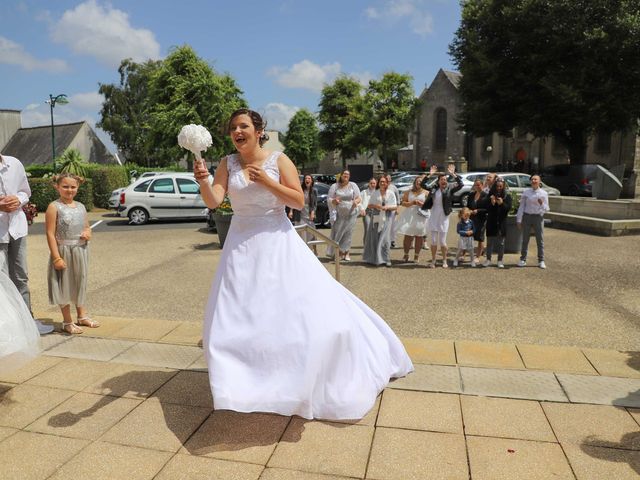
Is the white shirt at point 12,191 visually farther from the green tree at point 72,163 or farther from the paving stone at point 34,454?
the green tree at point 72,163

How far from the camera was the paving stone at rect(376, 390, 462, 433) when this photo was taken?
10.7 feet

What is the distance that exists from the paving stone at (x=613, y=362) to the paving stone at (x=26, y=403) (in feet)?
14.8

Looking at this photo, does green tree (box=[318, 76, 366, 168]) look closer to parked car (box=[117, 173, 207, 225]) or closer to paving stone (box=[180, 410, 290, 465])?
parked car (box=[117, 173, 207, 225])

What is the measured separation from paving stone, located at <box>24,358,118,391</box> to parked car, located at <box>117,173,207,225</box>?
41.2ft

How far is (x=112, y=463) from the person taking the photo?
2828mm

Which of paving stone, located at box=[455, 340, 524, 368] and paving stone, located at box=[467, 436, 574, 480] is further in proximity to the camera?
paving stone, located at box=[455, 340, 524, 368]

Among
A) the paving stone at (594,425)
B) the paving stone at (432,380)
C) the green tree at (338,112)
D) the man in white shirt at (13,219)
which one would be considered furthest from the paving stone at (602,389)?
the green tree at (338,112)

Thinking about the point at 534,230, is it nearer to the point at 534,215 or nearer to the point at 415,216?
the point at 534,215

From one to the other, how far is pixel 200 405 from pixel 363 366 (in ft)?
4.10

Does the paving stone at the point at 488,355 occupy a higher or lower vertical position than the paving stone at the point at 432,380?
lower

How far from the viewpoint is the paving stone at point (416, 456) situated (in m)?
2.72

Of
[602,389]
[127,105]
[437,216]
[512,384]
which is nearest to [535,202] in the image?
[437,216]

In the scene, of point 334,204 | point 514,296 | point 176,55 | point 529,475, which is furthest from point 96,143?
point 529,475

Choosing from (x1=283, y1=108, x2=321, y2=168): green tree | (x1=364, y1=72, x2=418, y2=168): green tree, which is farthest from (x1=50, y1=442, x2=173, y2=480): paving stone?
(x1=283, y1=108, x2=321, y2=168): green tree
